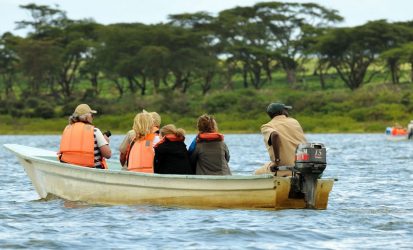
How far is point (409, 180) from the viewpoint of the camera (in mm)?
24547

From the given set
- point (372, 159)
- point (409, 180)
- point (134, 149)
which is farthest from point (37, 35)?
point (134, 149)

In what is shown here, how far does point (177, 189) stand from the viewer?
16.7 m

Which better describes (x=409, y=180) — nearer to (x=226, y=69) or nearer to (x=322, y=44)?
(x=322, y=44)

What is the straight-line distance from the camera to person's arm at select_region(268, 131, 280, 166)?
53.8 ft

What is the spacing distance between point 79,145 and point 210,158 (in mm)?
2159

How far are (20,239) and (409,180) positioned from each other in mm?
12532

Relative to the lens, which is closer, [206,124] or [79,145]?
[206,124]

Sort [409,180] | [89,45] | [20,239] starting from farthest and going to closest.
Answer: [89,45]
[409,180]
[20,239]

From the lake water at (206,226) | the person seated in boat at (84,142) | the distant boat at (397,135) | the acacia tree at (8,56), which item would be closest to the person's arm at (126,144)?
the person seated in boat at (84,142)

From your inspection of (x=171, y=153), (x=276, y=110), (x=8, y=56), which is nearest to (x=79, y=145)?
(x=171, y=153)

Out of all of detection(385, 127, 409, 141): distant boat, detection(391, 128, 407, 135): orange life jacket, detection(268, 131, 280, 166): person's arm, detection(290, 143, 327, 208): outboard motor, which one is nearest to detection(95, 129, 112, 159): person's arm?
detection(268, 131, 280, 166): person's arm

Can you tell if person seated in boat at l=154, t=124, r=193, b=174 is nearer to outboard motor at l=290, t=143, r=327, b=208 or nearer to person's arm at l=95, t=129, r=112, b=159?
person's arm at l=95, t=129, r=112, b=159

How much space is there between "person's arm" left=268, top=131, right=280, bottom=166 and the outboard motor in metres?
0.43

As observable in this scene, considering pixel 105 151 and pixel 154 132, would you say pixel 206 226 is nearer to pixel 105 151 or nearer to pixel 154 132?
pixel 154 132
